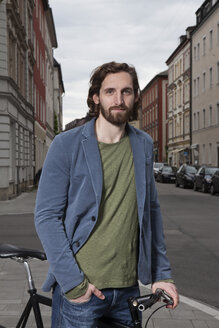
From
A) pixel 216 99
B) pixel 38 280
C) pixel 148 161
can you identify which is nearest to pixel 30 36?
pixel 216 99

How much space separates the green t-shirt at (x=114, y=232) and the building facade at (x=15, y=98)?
60.8ft

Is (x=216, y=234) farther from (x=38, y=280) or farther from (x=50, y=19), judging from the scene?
(x=50, y=19)

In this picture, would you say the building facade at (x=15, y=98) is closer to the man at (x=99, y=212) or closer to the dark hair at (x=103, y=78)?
the dark hair at (x=103, y=78)

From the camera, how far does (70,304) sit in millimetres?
2166

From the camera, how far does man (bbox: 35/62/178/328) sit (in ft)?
7.05

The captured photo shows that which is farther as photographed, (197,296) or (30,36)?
(30,36)

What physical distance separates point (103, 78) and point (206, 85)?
46376 millimetres

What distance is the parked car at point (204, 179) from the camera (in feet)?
89.0

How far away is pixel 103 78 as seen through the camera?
2.32m

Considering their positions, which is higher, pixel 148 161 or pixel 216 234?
pixel 148 161

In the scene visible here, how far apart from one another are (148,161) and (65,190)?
416 mm

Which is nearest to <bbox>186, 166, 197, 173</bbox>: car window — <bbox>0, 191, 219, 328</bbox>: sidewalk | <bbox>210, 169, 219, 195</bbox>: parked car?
<bbox>210, 169, 219, 195</bbox>: parked car

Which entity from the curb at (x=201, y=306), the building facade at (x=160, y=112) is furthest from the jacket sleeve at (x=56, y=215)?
the building facade at (x=160, y=112)

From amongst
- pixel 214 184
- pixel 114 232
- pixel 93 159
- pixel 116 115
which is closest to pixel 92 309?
pixel 114 232
